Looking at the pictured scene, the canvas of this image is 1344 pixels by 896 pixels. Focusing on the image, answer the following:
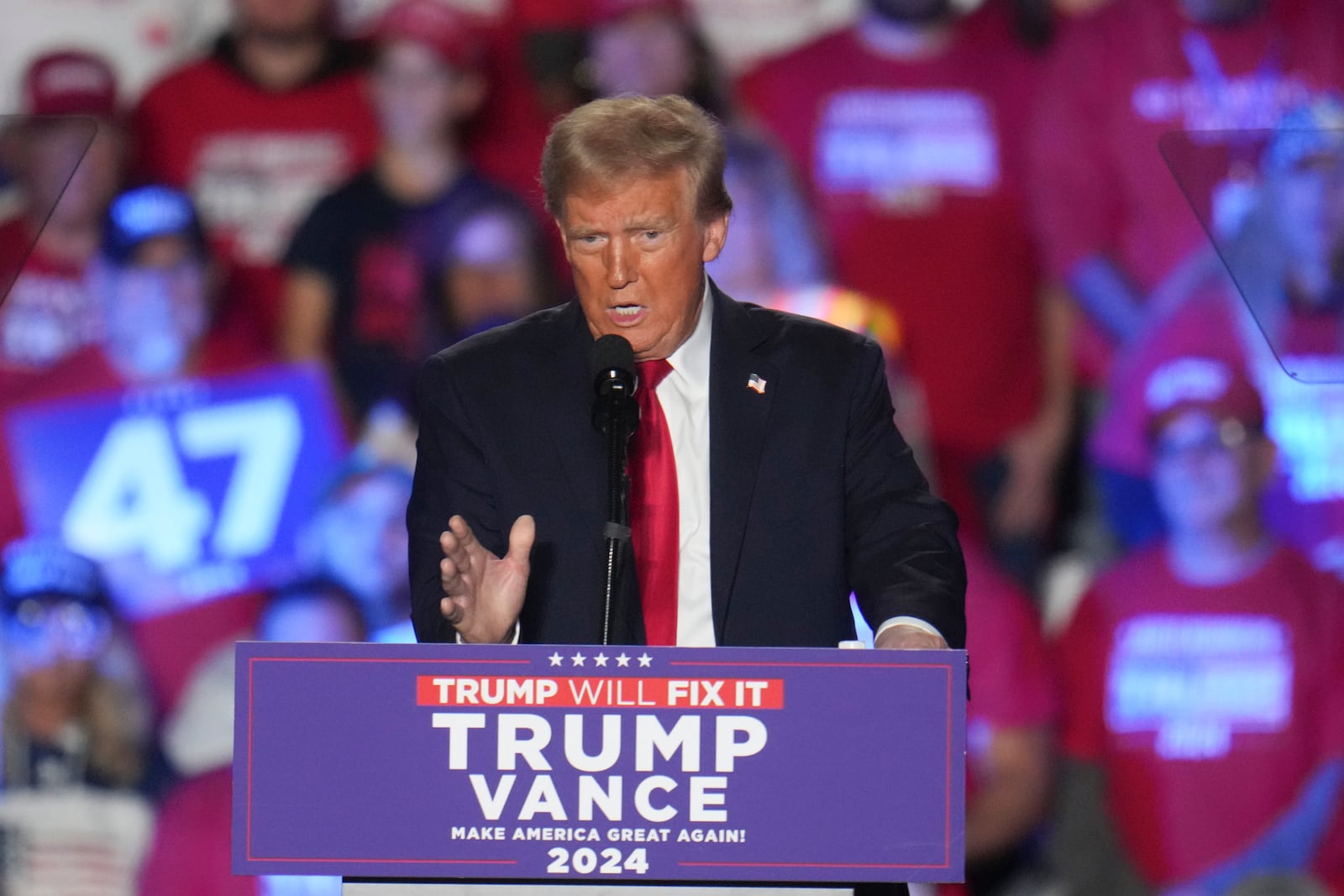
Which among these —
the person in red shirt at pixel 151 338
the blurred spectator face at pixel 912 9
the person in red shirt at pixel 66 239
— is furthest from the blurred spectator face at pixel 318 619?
the blurred spectator face at pixel 912 9

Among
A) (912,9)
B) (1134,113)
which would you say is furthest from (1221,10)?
(912,9)

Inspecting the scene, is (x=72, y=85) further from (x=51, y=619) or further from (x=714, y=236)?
(x=714, y=236)

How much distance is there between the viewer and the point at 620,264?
1.92 m

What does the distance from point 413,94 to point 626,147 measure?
8.97 feet

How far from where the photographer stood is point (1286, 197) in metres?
3.59

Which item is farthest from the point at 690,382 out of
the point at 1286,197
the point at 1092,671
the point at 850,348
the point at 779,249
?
the point at 1092,671

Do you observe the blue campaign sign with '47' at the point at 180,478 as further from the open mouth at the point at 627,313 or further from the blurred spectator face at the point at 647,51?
the open mouth at the point at 627,313

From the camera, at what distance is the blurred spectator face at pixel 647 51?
439cm

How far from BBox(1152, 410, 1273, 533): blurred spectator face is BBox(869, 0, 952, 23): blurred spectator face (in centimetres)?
123

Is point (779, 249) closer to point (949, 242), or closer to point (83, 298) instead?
point (949, 242)

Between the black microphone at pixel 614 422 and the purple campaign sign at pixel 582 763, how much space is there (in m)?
0.14

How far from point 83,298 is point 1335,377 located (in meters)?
3.11

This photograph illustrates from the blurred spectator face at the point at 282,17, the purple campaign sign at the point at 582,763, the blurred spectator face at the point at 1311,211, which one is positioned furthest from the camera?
the blurred spectator face at the point at 282,17

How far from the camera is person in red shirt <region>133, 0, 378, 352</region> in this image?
174 inches
